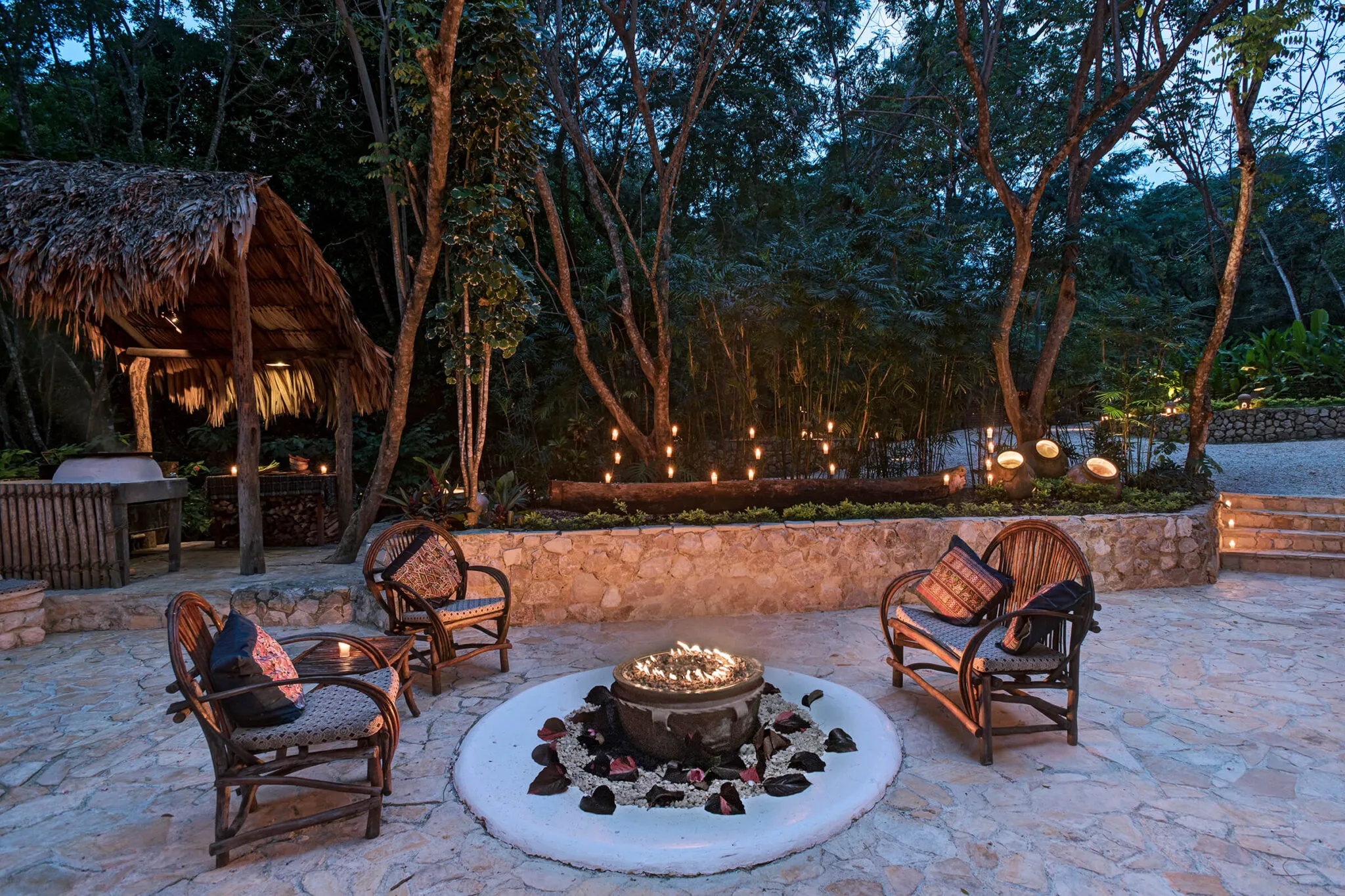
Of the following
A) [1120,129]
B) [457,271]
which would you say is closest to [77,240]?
[457,271]

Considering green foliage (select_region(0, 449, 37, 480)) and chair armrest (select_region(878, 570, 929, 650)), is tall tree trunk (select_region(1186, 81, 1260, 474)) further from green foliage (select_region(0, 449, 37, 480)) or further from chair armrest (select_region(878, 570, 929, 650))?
green foliage (select_region(0, 449, 37, 480))

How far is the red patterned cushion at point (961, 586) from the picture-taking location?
135 inches

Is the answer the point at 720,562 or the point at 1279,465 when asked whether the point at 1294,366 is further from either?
the point at 720,562

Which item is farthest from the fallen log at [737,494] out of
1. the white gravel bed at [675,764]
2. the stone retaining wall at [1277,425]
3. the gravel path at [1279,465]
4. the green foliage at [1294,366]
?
the green foliage at [1294,366]

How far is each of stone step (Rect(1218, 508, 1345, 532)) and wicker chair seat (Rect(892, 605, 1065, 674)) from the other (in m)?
5.14

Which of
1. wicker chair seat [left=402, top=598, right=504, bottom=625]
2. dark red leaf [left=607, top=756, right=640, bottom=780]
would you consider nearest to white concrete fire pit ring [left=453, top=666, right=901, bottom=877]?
dark red leaf [left=607, top=756, right=640, bottom=780]

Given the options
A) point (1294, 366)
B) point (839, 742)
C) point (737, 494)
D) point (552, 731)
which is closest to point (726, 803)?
point (839, 742)

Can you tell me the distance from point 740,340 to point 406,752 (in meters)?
5.53

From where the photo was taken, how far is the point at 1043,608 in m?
2.97

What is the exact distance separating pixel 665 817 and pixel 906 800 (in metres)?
0.95

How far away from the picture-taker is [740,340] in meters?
7.57

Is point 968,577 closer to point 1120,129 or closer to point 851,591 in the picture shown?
point 851,591

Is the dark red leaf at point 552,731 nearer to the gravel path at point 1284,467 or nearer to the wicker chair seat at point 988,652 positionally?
the wicker chair seat at point 988,652

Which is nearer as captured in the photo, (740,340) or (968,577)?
(968,577)
